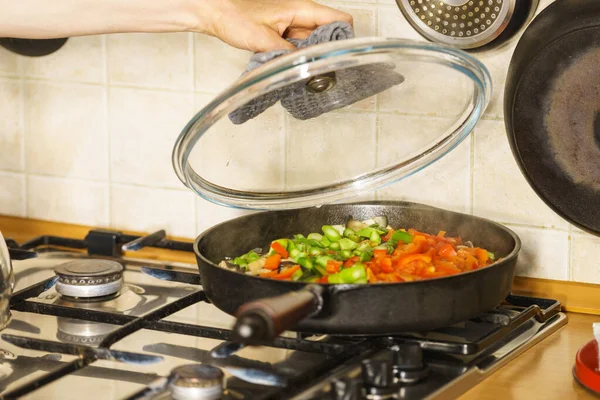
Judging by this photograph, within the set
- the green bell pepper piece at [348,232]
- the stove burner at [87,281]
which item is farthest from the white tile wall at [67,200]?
the green bell pepper piece at [348,232]

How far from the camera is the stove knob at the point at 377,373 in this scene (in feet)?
3.22

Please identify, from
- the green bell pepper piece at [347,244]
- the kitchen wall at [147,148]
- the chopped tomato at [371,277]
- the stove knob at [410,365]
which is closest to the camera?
the stove knob at [410,365]

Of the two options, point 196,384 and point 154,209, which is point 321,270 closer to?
point 196,384

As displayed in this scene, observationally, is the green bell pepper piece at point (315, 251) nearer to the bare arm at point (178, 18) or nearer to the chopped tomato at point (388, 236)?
the chopped tomato at point (388, 236)

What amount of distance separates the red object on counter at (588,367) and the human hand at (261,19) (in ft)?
1.67

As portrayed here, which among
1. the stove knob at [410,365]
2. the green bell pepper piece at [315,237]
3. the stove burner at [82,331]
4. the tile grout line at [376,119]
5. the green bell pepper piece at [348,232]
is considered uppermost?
the tile grout line at [376,119]

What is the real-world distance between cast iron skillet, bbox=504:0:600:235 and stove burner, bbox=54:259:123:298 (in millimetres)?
614

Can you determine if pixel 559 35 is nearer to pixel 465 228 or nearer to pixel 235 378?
pixel 465 228

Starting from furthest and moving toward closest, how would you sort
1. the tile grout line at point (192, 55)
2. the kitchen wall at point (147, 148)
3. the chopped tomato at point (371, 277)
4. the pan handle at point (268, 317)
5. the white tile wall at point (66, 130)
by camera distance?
the white tile wall at point (66, 130), the tile grout line at point (192, 55), the kitchen wall at point (147, 148), the chopped tomato at point (371, 277), the pan handle at point (268, 317)

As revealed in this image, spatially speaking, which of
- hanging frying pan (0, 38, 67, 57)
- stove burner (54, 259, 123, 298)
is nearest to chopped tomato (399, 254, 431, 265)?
stove burner (54, 259, 123, 298)

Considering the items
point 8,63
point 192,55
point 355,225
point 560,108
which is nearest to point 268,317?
point 355,225

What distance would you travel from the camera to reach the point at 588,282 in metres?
1.35

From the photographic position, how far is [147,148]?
162 centimetres

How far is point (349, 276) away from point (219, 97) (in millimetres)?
278
